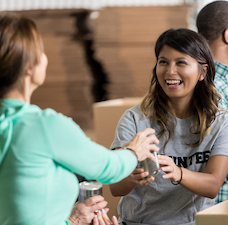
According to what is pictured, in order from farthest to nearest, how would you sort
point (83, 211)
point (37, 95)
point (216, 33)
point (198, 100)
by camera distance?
point (37, 95) < point (216, 33) < point (198, 100) < point (83, 211)

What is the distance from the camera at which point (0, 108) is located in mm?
1042

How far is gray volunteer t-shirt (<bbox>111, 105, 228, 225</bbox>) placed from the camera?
157 centimetres

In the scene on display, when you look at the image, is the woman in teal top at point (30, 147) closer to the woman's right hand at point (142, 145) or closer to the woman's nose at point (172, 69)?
the woman's right hand at point (142, 145)

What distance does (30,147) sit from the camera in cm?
98

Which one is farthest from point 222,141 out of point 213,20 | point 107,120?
point 213,20

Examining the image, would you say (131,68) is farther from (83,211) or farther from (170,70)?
(83,211)

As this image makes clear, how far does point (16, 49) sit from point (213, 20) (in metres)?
1.40

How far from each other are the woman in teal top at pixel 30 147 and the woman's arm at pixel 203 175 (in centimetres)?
37

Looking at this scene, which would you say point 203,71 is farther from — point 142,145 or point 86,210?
point 86,210

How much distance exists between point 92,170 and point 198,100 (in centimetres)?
79

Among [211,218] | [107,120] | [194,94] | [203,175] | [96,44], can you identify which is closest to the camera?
[211,218]

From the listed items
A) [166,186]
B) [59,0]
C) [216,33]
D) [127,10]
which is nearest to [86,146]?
[166,186]

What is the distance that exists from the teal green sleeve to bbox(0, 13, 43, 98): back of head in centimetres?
12

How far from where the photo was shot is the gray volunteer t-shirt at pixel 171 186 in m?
1.57
